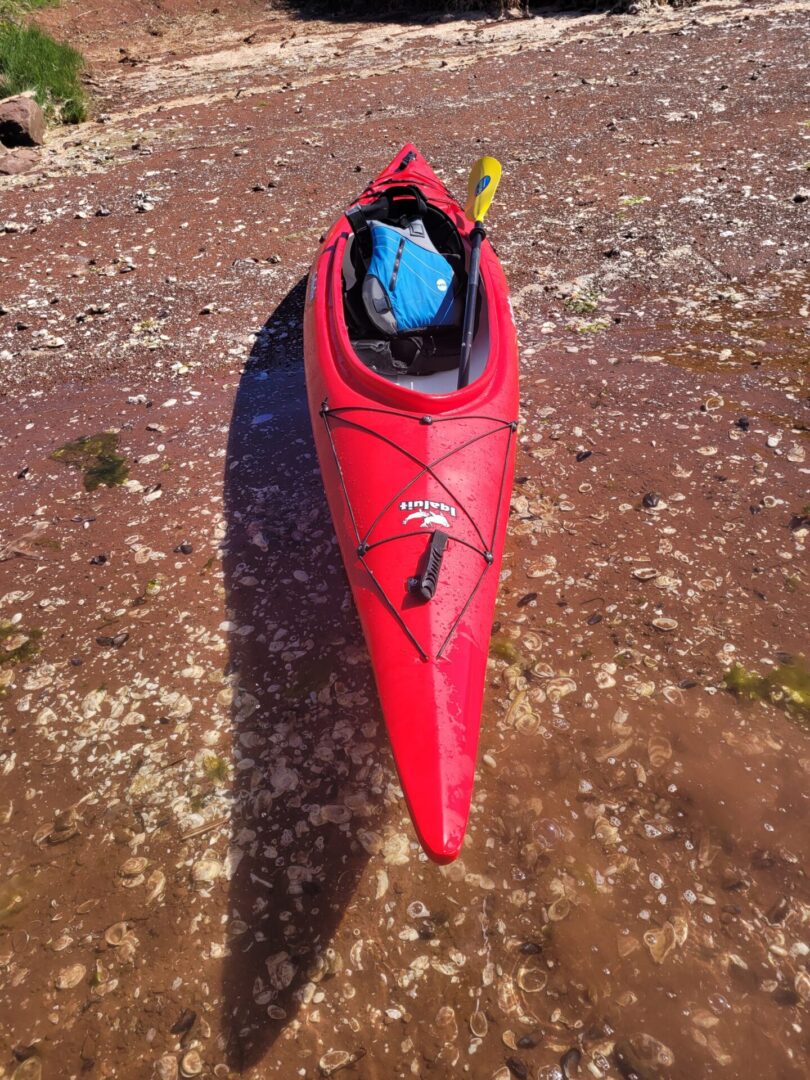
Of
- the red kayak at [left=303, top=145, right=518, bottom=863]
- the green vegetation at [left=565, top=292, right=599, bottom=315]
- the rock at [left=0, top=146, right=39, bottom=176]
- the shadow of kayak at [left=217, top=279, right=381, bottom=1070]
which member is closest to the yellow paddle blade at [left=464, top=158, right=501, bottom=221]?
the red kayak at [left=303, top=145, right=518, bottom=863]

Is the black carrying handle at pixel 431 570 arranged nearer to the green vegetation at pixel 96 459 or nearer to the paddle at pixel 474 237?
the paddle at pixel 474 237

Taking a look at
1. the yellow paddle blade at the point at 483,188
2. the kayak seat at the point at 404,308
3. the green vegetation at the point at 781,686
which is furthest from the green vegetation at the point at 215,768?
the yellow paddle blade at the point at 483,188

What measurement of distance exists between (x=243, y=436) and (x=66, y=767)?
2.81 m

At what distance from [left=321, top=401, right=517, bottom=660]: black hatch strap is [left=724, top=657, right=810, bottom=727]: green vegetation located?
138 centimetres

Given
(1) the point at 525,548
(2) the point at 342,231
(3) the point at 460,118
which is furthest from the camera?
(3) the point at 460,118

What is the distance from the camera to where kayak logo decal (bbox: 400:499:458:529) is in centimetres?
345

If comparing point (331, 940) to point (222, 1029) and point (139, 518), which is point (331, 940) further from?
point (139, 518)

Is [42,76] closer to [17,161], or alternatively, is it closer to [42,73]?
[42,73]

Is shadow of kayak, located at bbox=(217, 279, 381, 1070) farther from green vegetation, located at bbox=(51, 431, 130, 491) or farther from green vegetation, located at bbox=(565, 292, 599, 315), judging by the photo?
green vegetation, located at bbox=(565, 292, 599, 315)

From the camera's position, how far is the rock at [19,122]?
1002 cm

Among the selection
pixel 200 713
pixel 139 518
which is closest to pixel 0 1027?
pixel 200 713

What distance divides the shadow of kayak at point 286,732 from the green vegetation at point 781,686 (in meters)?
1.83

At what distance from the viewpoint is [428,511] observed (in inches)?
137

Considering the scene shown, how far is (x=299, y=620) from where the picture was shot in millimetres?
4062
